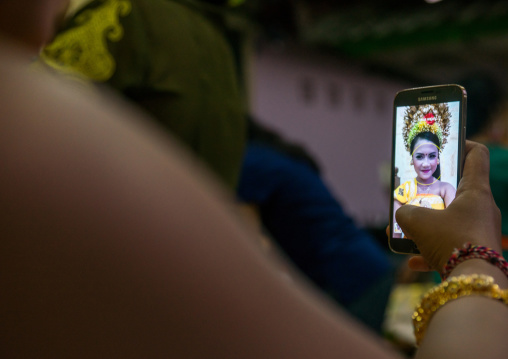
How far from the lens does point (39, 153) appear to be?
A: 0.23m

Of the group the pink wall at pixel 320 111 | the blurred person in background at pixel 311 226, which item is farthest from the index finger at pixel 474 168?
the pink wall at pixel 320 111

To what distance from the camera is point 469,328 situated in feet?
0.99

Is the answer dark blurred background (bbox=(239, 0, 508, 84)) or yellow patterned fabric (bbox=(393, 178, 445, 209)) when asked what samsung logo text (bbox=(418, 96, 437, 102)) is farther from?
dark blurred background (bbox=(239, 0, 508, 84))

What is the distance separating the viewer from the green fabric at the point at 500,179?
1.27 feet

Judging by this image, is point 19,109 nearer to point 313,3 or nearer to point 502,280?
point 502,280

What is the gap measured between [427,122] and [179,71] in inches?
13.2

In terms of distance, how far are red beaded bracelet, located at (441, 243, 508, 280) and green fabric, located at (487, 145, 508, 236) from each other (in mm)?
48

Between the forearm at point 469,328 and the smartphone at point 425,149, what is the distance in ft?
0.19

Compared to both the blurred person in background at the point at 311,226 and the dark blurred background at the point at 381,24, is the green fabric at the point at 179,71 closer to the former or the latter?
the blurred person in background at the point at 311,226

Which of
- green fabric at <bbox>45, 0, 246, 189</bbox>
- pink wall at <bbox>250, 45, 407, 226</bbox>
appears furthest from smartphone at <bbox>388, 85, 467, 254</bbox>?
pink wall at <bbox>250, 45, 407, 226</bbox>

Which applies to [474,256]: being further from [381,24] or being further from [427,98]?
[381,24]

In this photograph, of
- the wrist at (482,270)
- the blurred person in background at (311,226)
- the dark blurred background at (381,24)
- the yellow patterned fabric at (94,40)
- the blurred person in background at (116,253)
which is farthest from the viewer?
the dark blurred background at (381,24)

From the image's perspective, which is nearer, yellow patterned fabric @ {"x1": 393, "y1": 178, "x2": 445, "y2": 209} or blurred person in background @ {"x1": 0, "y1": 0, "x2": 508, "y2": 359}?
blurred person in background @ {"x1": 0, "y1": 0, "x2": 508, "y2": 359}

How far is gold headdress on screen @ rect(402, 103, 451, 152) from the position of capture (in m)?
0.37
